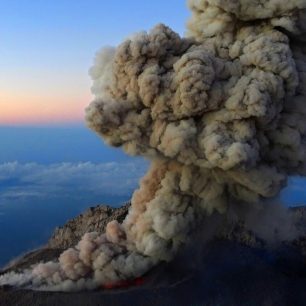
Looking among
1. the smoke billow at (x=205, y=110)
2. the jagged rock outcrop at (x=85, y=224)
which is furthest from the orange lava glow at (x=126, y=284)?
the jagged rock outcrop at (x=85, y=224)

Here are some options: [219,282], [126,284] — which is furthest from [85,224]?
[219,282]

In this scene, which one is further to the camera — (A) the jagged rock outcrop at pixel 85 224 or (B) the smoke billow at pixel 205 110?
(A) the jagged rock outcrop at pixel 85 224

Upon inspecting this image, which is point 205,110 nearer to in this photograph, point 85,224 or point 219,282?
point 219,282

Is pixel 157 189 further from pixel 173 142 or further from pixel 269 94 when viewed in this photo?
pixel 269 94

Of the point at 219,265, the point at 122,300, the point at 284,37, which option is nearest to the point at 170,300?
the point at 122,300

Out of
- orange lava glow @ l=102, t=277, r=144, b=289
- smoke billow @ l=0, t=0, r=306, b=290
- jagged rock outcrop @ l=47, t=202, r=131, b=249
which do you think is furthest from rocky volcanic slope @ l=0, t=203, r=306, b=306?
jagged rock outcrop @ l=47, t=202, r=131, b=249

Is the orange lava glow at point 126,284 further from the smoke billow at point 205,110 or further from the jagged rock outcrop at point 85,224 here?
the jagged rock outcrop at point 85,224

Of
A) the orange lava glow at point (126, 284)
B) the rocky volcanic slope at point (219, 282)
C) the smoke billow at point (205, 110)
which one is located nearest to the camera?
the smoke billow at point (205, 110)

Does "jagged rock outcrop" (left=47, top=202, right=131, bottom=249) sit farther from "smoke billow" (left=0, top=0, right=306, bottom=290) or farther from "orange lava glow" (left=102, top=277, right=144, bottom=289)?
"smoke billow" (left=0, top=0, right=306, bottom=290)
